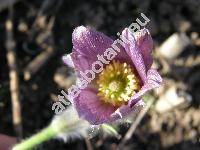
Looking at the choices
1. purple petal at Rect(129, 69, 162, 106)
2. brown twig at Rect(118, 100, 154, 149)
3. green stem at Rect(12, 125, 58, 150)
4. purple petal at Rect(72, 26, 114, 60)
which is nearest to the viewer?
purple petal at Rect(129, 69, 162, 106)

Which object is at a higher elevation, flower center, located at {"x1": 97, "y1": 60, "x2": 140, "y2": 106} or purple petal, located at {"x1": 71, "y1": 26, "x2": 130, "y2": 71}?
purple petal, located at {"x1": 71, "y1": 26, "x2": 130, "y2": 71}

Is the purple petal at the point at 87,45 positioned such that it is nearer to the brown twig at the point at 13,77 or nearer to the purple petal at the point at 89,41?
the purple petal at the point at 89,41

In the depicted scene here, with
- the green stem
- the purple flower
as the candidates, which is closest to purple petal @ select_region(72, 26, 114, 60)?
the purple flower

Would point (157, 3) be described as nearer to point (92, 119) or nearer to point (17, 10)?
point (17, 10)

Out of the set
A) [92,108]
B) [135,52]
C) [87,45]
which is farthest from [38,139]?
[135,52]

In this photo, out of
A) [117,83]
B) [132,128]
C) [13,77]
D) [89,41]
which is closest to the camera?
[89,41]

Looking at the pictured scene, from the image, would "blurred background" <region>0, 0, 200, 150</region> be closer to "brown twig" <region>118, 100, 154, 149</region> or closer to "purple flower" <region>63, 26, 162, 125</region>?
"brown twig" <region>118, 100, 154, 149</region>

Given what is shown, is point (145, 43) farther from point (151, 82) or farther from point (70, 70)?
point (70, 70)

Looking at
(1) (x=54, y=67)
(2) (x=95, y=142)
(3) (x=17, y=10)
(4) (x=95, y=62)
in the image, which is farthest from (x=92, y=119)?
(3) (x=17, y=10)
